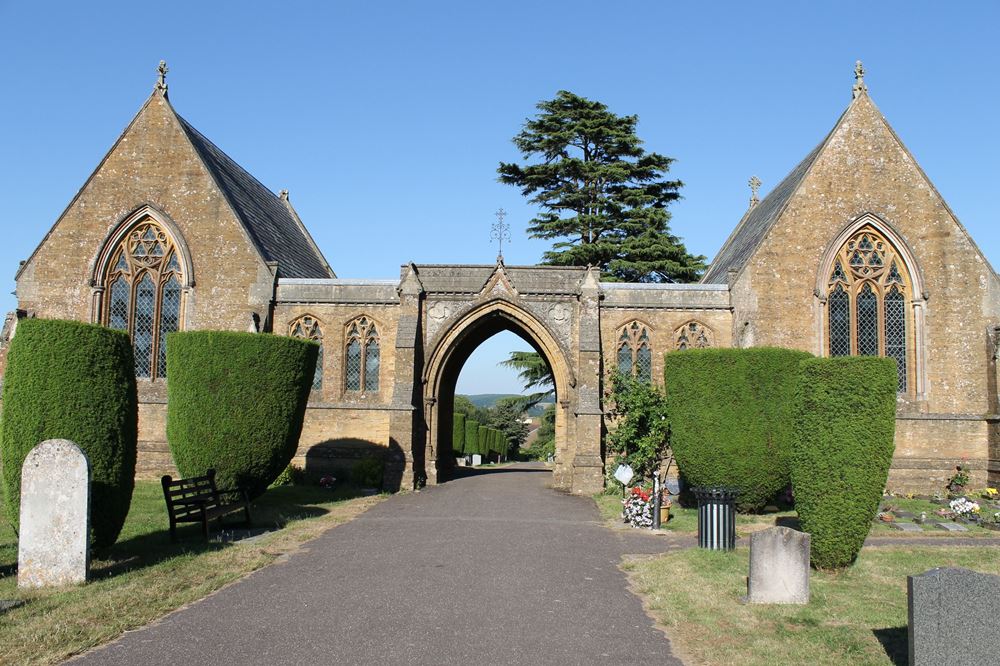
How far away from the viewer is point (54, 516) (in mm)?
9586

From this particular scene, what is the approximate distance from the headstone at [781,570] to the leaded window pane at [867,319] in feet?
53.3

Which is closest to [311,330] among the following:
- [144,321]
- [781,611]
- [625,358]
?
[144,321]

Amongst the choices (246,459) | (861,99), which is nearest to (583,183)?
(861,99)

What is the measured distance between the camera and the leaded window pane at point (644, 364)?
24.3 meters

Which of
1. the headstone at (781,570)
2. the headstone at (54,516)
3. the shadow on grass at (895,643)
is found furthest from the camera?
the headstone at (54,516)

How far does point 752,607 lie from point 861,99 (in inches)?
777

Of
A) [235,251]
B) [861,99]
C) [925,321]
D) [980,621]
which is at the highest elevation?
[861,99]

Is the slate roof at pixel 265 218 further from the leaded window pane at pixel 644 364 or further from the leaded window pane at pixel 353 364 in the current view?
the leaded window pane at pixel 644 364

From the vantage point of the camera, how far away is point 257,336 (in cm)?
1605

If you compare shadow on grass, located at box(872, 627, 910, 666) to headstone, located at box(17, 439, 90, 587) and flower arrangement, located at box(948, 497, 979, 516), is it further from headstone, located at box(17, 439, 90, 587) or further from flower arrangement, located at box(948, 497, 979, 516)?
flower arrangement, located at box(948, 497, 979, 516)

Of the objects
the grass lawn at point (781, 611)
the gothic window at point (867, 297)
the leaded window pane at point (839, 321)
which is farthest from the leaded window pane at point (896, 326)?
the grass lawn at point (781, 611)

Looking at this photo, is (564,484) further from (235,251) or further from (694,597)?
(694,597)

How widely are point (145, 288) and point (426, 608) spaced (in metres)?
19.3

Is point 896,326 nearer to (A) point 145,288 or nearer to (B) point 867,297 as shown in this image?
(B) point 867,297
